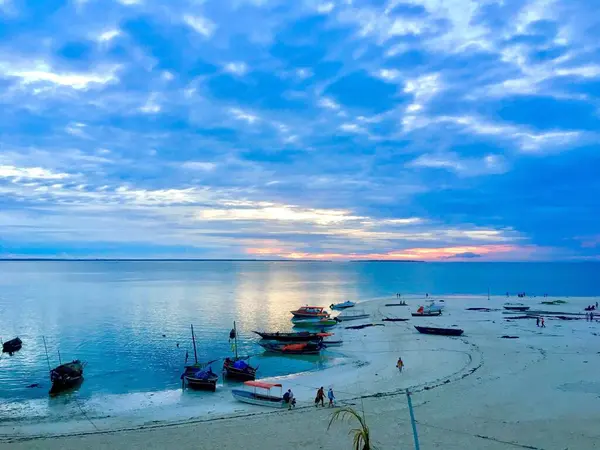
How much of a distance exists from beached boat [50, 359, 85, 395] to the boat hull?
1552 cm

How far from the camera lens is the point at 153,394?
34406 mm

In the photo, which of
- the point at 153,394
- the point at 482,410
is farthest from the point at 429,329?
the point at 153,394

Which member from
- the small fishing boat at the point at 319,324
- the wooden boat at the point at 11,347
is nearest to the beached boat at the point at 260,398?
the wooden boat at the point at 11,347

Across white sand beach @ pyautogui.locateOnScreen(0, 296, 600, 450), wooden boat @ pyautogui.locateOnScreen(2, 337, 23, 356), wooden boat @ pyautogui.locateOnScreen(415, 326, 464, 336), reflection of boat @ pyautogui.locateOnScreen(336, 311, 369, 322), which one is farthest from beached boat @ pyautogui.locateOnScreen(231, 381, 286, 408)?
reflection of boat @ pyautogui.locateOnScreen(336, 311, 369, 322)

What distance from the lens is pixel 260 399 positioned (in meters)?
29.7

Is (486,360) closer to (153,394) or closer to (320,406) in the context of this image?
(320,406)

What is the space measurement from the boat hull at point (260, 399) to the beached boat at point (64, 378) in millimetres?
15520

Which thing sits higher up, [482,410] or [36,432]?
[482,410]

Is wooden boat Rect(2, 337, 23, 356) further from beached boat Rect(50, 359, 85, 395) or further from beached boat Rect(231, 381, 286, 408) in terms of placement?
beached boat Rect(231, 381, 286, 408)

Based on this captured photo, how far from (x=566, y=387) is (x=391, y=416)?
1377 cm

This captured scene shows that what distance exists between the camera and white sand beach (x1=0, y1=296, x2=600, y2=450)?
73.1 ft

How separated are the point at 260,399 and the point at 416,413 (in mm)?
10297

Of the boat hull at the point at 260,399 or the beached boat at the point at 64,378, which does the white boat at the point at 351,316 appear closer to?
the boat hull at the point at 260,399

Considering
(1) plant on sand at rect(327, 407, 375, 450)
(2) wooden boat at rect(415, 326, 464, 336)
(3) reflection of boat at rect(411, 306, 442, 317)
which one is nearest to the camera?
(1) plant on sand at rect(327, 407, 375, 450)
